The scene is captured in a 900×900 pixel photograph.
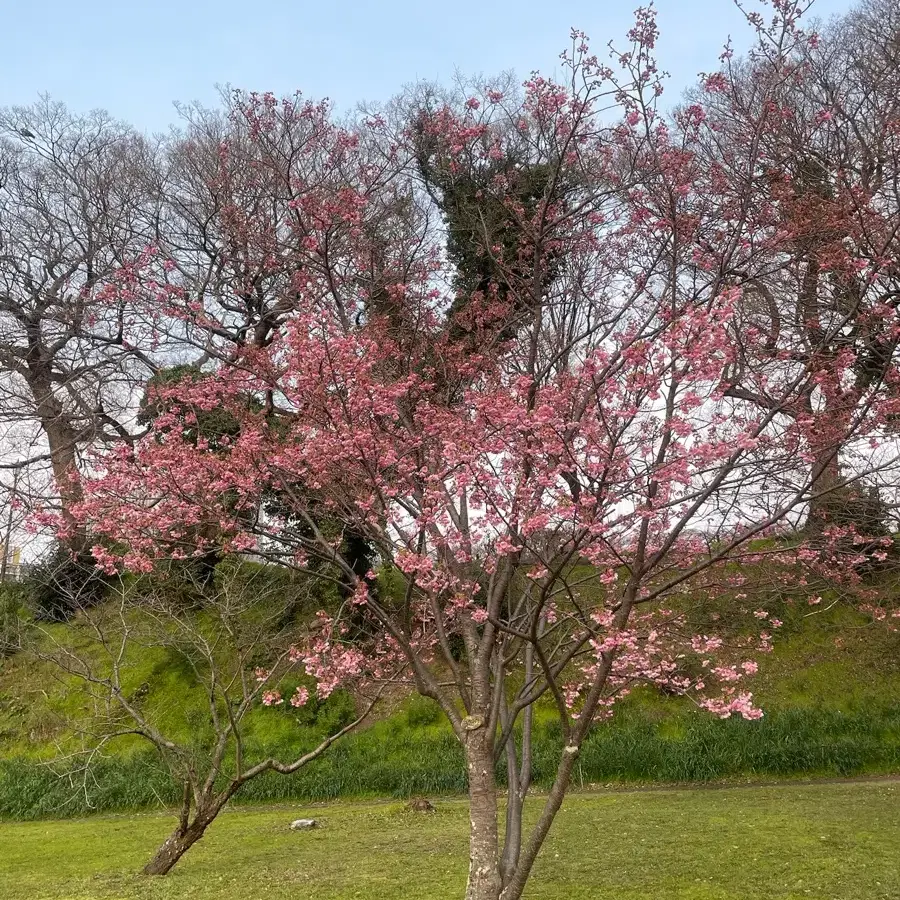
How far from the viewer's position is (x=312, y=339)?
5.67 meters

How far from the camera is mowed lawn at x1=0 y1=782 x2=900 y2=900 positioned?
245 inches

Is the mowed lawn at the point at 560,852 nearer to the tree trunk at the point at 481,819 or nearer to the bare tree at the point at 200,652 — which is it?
the bare tree at the point at 200,652

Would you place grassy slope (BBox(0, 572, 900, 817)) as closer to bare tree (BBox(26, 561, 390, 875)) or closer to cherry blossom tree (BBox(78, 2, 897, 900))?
bare tree (BBox(26, 561, 390, 875))

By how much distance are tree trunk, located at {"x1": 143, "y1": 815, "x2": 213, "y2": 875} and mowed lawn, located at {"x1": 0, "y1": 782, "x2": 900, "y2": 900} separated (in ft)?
0.42

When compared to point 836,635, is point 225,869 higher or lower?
lower

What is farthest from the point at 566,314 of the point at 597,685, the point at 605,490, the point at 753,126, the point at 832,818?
the point at 832,818

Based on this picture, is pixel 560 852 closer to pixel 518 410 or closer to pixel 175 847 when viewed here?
pixel 175 847

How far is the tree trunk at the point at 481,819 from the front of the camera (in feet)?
15.1

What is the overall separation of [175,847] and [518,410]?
205 inches

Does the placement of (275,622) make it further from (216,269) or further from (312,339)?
(312,339)

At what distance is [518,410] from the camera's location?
471 centimetres

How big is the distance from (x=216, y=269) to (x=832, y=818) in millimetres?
12978

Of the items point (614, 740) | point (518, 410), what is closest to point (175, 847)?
point (518, 410)

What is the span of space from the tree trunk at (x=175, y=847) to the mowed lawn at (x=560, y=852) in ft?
0.42
